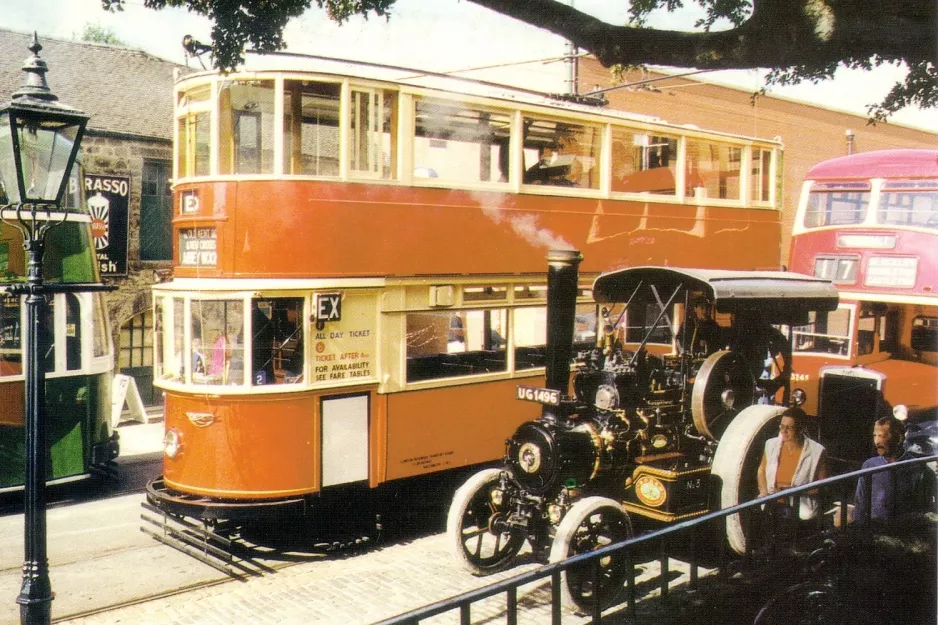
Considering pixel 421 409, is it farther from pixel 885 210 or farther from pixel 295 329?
pixel 885 210

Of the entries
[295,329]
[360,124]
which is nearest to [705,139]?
[360,124]

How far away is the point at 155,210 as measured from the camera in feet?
50.1

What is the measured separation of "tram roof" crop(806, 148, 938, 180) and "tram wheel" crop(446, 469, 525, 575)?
25.4 ft

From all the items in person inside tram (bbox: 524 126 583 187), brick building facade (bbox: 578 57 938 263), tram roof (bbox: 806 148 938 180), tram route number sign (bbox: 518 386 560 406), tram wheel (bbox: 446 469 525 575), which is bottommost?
tram wheel (bbox: 446 469 525 575)

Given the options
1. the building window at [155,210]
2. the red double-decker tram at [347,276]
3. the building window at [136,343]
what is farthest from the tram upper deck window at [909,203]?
the building window at [136,343]

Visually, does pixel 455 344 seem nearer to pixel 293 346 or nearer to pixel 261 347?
pixel 293 346

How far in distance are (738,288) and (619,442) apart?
5.92 ft

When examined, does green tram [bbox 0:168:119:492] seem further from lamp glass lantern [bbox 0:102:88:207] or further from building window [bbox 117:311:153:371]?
building window [bbox 117:311:153:371]

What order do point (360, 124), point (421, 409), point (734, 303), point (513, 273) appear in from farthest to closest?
point (513, 273) < point (421, 409) < point (360, 124) < point (734, 303)

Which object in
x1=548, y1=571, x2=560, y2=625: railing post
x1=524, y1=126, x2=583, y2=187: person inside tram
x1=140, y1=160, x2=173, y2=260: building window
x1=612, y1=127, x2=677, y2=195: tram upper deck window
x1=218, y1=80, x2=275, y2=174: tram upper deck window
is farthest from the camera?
x1=140, y1=160, x2=173, y2=260: building window

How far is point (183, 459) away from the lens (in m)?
7.57

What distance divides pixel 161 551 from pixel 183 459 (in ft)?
3.40

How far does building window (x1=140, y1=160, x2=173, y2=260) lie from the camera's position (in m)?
15.1

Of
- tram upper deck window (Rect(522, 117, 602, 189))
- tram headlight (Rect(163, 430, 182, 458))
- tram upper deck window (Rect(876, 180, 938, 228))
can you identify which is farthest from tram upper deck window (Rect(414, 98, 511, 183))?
tram upper deck window (Rect(876, 180, 938, 228))
